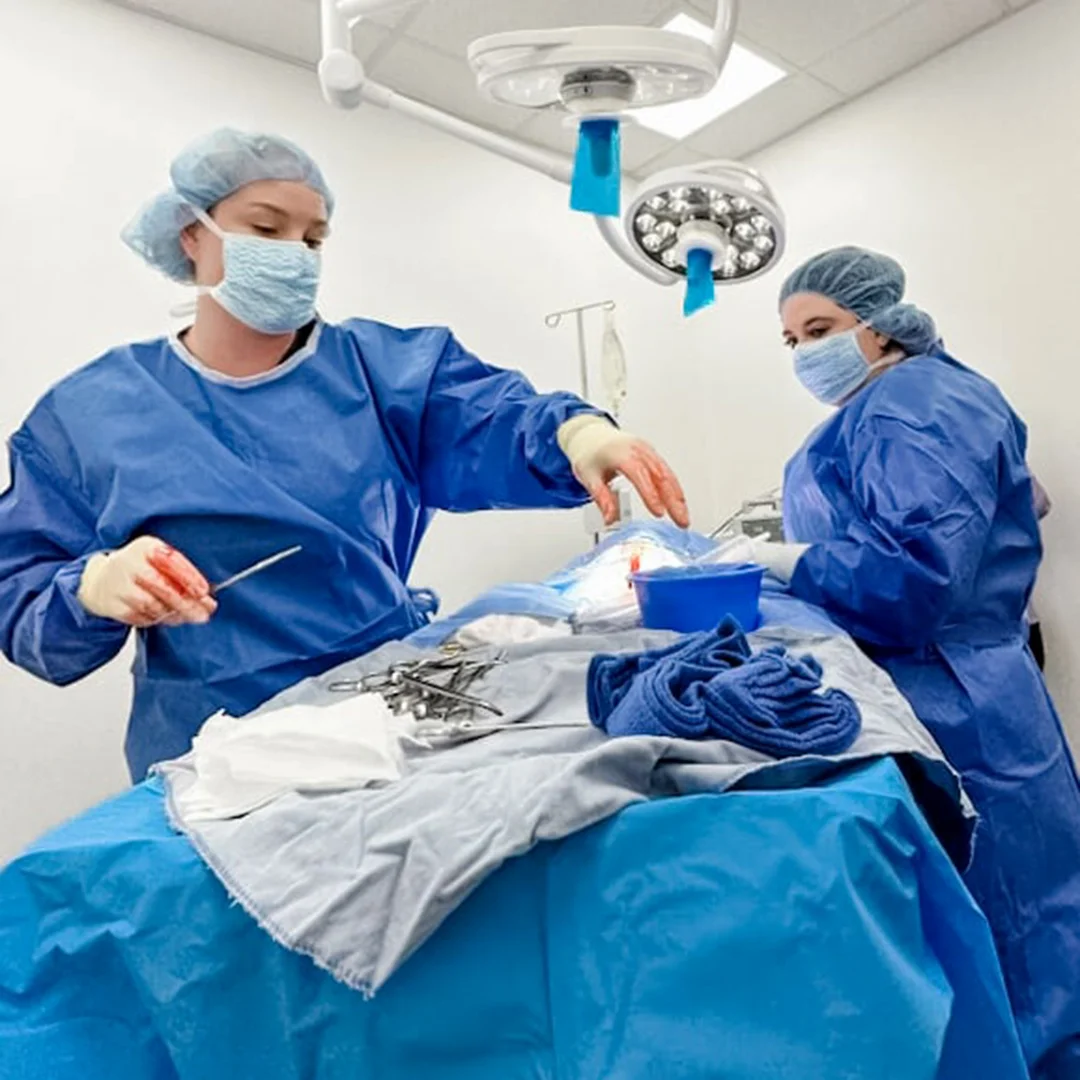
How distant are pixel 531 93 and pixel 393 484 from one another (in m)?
0.54

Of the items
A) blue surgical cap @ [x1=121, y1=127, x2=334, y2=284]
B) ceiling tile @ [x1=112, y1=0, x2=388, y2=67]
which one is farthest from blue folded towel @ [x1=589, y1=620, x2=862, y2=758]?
ceiling tile @ [x1=112, y1=0, x2=388, y2=67]

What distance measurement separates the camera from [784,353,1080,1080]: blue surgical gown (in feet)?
4.46

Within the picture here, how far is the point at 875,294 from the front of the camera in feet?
5.73

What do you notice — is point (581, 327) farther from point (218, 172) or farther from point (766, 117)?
point (218, 172)

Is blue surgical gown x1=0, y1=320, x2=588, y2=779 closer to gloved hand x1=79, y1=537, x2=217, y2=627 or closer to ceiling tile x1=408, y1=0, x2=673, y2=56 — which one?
gloved hand x1=79, y1=537, x2=217, y2=627

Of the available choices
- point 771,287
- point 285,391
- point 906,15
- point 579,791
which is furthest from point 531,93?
point 771,287

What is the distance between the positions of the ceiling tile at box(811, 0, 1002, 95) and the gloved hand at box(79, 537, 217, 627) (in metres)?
2.38

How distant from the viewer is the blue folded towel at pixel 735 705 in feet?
1.91

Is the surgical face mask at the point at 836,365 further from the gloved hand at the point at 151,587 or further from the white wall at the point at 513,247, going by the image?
the gloved hand at the point at 151,587

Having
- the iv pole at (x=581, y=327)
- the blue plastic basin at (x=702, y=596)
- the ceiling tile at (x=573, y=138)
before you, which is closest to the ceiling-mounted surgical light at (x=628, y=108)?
the blue plastic basin at (x=702, y=596)

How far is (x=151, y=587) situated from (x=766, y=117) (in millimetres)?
2652

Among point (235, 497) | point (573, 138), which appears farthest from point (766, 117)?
point (235, 497)

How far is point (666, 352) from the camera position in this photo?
323cm

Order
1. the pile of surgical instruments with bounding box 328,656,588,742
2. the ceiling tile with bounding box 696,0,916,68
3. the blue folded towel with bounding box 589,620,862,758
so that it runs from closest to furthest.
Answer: the blue folded towel with bounding box 589,620,862,758 < the pile of surgical instruments with bounding box 328,656,588,742 < the ceiling tile with bounding box 696,0,916,68
